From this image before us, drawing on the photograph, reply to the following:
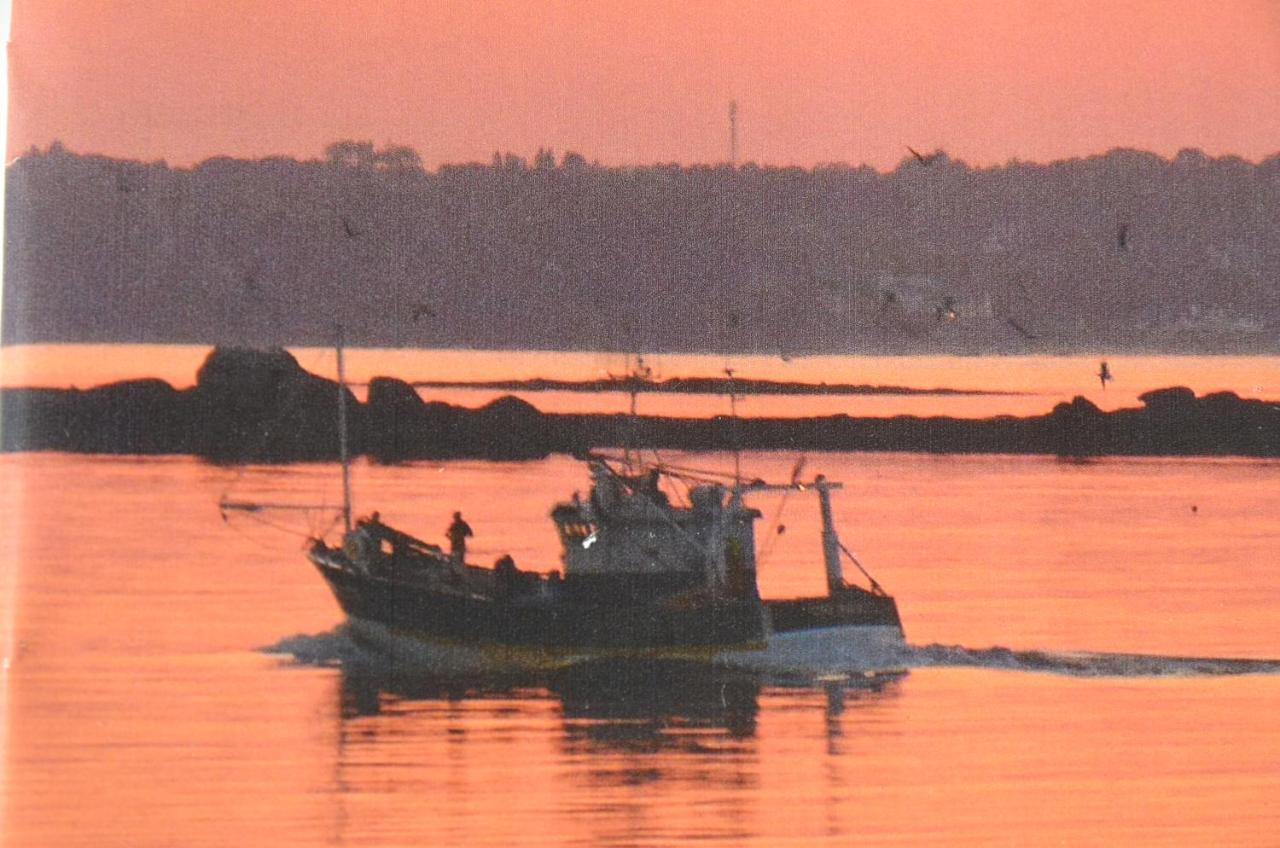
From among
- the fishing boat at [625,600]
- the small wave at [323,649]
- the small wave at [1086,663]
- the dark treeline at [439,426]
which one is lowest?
the small wave at [1086,663]

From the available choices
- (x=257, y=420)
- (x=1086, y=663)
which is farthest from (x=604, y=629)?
(x=257, y=420)

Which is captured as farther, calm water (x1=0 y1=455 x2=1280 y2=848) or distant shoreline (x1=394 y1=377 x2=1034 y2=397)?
distant shoreline (x1=394 y1=377 x2=1034 y2=397)

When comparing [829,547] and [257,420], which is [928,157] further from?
[257,420]

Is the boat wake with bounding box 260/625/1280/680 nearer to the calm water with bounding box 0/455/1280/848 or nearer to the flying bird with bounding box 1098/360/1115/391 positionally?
the calm water with bounding box 0/455/1280/848

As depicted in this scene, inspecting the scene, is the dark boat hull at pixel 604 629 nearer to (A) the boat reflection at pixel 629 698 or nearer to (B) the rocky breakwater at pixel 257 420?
(A) the boat reflection at pixel 629 698

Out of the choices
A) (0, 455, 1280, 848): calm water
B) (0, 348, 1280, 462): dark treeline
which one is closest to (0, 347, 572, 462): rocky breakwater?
(0, 348, 1280, 462): dark treeline

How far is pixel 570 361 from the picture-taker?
12125mm

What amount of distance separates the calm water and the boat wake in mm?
39

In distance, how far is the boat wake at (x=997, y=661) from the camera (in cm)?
1349

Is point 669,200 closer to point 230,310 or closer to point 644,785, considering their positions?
point 230,310

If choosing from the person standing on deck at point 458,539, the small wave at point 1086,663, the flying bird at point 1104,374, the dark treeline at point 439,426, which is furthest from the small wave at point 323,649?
the flying bird at point 1104,374

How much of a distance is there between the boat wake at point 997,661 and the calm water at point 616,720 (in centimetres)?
4

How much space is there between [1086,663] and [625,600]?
318cm

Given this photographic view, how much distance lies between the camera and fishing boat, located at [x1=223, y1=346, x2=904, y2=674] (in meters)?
13.2
